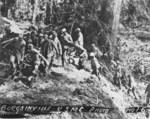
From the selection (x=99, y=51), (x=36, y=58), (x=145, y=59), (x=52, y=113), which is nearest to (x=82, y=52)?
(x=99, y=51)

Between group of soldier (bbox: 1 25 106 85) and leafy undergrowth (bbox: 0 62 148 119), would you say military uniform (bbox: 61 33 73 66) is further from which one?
leafy undergrowth (bbox: 0 62 148 119)

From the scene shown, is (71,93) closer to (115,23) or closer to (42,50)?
(42,50)

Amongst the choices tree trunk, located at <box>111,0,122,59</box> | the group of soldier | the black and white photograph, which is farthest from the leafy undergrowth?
tree trunk, located at <box>111,0,122,59</box>

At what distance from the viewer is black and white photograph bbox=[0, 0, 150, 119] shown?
6430mm

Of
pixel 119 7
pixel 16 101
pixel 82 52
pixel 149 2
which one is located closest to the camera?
pixel 16 101

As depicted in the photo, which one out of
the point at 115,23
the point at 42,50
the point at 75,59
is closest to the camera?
the point at 42,50

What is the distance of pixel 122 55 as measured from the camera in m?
8.21

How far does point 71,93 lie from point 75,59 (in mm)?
904

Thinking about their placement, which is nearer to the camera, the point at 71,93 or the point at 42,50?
the point at 42,50

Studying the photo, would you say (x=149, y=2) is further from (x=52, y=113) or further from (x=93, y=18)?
(x=52, y=113)

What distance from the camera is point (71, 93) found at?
7008 millimetres

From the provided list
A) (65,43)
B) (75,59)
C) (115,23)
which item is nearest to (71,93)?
(75,59)

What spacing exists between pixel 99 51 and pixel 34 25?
2010 mm

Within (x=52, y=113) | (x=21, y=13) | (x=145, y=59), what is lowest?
(x=52, y=113)
